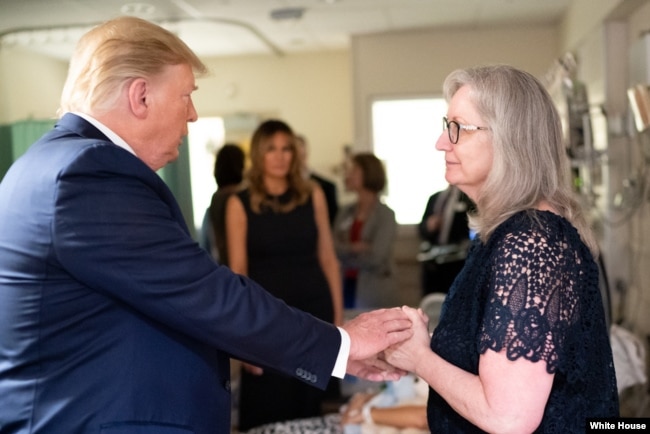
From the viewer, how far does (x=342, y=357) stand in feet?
5.04

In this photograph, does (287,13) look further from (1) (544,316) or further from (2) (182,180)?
(1) (544,316)

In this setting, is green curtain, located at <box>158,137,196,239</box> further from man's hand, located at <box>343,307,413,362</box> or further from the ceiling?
man's hand, located at <box>343,307,413,362</box>

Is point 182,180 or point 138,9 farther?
point 138,9

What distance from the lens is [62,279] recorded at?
1.31 m

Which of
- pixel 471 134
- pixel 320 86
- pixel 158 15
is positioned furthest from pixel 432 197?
pixel 471 134

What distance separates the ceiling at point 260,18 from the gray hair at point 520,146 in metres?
3.97

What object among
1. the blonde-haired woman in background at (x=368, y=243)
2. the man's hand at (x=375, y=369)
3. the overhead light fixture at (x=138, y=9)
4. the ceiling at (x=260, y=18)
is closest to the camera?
the man's hand at (x=375, y=369)

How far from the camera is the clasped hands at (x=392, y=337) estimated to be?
160 cm

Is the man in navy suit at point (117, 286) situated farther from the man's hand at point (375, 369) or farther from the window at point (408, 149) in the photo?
the window at point (408, 149)

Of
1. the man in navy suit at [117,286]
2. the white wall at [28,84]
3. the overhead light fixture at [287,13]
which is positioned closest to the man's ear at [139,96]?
the man in navy suit at [117,286]

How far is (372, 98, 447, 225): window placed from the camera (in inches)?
302

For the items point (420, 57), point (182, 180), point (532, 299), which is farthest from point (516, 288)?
point (420, 57)

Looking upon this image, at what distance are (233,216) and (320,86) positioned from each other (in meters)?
5.83

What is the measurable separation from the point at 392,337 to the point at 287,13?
196 inches
